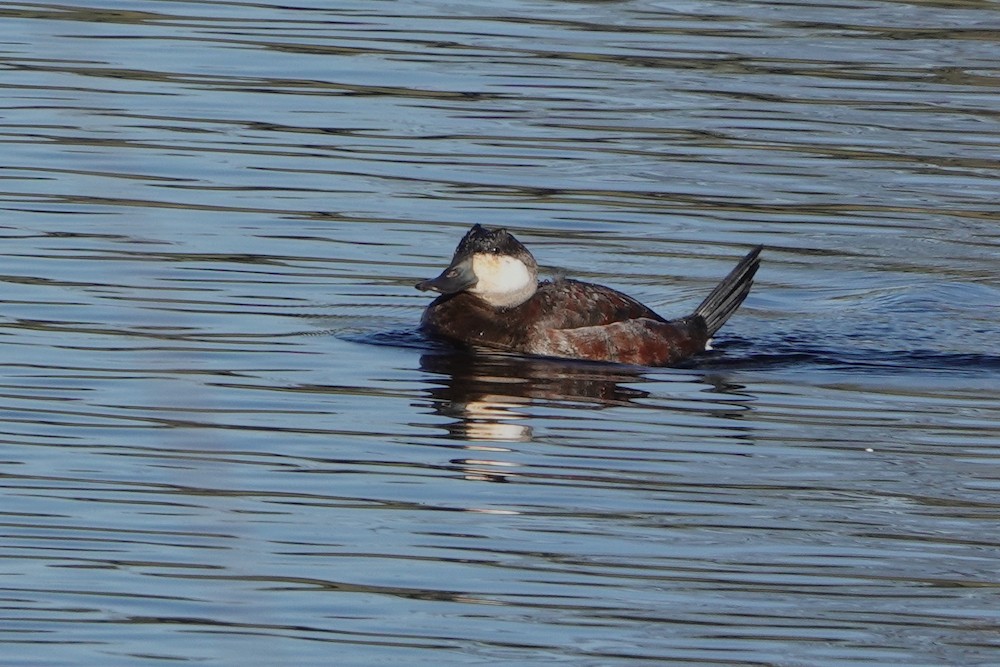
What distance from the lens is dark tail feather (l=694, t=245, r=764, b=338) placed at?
35.0ft

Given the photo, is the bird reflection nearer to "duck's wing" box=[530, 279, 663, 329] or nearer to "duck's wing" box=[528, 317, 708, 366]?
"duck's wing" box=[528, 317, 708, 366]

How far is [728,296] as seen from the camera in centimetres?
1073

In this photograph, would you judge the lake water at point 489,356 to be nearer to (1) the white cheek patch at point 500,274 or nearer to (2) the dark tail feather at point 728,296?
(2) the dark tail feather at point 728,296

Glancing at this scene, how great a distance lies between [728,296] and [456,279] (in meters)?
1.30

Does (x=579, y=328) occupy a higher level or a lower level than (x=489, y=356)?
higher

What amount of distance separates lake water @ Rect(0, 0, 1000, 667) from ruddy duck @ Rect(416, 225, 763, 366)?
0.14 metres

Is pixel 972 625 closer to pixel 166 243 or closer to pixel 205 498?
pixel 205 498

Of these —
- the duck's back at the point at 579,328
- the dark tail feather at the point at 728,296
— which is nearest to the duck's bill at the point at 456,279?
the duck's back at the point at 579,328

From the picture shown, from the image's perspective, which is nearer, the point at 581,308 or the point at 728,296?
the point at 581,308

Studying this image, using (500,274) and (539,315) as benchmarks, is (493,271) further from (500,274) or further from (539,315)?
(539,315)

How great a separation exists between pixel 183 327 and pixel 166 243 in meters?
1.66

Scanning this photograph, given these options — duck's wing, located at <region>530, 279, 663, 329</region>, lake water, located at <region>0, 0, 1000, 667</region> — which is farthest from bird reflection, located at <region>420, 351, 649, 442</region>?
duck's wing, located at <region>530, 279, 663, 329</region>

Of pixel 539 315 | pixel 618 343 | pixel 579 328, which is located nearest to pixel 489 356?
pixel 539 315

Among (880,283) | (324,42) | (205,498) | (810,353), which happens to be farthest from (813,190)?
(205,498)
